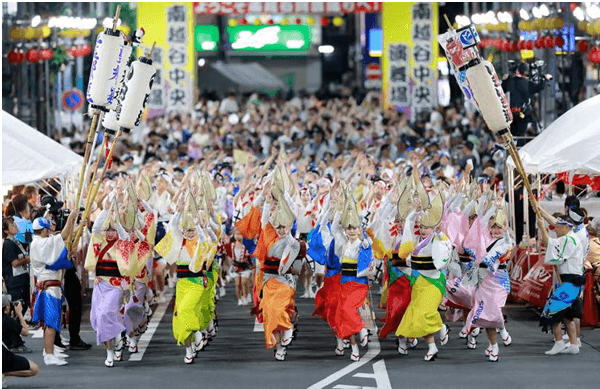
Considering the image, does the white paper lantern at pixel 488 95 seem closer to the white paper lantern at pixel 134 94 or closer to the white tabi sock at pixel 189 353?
the white paper lantern at pixel 134 94

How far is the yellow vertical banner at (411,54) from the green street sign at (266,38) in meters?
16.8

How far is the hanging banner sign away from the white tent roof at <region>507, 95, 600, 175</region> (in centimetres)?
2169

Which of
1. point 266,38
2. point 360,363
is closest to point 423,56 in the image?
point 266,38

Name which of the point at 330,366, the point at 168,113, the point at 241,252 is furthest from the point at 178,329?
the point at 168,113

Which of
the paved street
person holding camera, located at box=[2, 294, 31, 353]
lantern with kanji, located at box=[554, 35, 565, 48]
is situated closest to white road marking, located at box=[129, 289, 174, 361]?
the paved street

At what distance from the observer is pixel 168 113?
37438mm

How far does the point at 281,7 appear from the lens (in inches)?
1518

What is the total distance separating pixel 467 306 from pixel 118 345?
4.08 meters

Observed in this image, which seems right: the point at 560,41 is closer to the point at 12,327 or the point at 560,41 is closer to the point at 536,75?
the point at 536,75

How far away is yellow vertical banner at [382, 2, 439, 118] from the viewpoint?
125 feet

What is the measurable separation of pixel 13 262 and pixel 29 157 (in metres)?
3.25

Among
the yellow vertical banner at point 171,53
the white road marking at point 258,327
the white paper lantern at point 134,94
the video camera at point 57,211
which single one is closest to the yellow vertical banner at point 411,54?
the yellow vertical banner at point 171,53

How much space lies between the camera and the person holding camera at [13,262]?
46.6ft

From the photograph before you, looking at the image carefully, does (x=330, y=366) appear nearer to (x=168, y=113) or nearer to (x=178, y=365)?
(x=178, y=365)
